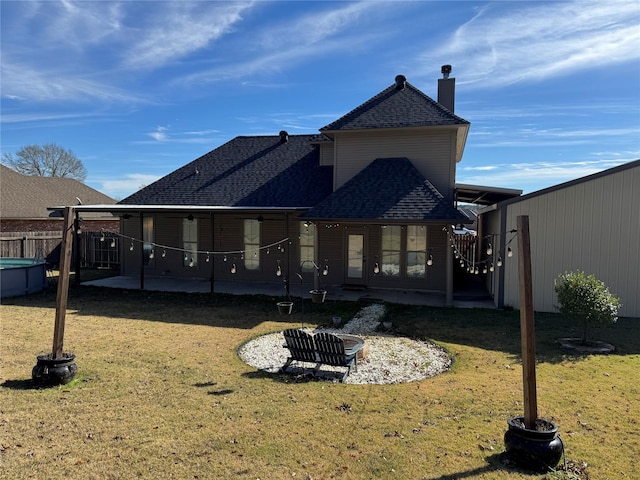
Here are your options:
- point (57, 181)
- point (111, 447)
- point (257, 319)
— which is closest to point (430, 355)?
point (257, 319)

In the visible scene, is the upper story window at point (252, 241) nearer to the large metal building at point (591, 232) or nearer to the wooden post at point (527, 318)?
the large metal building at point (591, 232)

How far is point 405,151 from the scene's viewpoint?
605 inches

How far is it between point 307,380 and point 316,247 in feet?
23.8

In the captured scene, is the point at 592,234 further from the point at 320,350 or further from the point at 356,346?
the point at 320,350

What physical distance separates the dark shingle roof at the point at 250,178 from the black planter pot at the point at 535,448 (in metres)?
Result: 12.2

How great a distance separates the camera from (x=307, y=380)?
23.8 feet

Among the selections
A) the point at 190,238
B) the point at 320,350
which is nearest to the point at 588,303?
the point at 320,350

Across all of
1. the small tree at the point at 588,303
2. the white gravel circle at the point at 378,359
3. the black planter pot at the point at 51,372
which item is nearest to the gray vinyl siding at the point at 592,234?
the small tree at the point at 588,303

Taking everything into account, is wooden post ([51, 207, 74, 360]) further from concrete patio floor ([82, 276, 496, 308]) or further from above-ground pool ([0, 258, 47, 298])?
above-ground pool ([0, 258, 47, 298])

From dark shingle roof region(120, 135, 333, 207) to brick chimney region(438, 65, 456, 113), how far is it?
5.76 m

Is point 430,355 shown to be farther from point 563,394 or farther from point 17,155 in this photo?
point 17,155

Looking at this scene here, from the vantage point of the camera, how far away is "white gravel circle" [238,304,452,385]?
24.5 ft

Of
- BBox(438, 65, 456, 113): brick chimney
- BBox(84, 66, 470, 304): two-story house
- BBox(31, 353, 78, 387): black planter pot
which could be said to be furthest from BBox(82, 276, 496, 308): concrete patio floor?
BBox(438, 65, 456, 113): brick chimney

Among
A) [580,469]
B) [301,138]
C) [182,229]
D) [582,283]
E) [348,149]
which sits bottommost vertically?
[580,469]
